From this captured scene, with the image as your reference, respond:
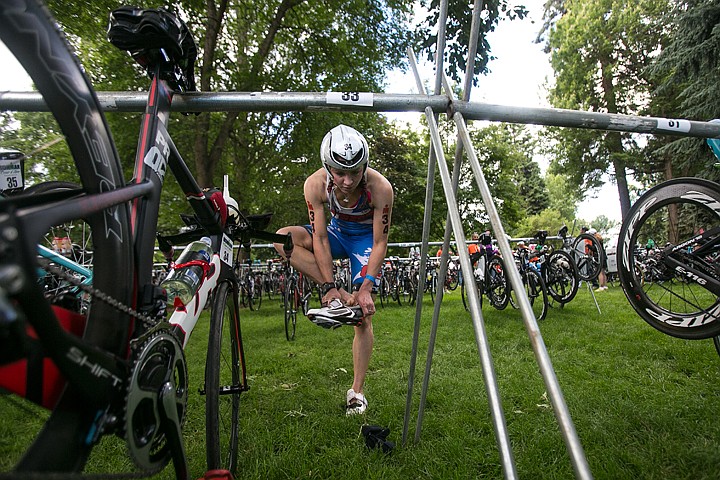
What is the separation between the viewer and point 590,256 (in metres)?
9.08

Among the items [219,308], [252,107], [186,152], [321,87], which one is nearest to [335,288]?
[219,308]

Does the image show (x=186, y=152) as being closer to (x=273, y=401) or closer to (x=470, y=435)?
(x=273, y=401)

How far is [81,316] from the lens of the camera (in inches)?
38.5

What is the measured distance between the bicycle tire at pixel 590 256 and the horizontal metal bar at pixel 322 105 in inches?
290

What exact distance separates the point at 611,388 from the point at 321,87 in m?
9.64

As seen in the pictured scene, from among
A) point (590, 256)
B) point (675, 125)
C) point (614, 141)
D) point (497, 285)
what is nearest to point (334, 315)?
point (675, 125)

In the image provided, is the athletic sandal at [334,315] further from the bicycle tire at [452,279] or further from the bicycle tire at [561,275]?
the bicycle tire at [452,279]

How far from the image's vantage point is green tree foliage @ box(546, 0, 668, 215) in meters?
18.8

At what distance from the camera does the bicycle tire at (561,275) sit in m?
7.38

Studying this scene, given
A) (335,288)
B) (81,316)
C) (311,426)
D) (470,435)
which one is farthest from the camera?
(335,288)

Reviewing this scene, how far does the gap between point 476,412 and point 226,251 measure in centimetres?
203

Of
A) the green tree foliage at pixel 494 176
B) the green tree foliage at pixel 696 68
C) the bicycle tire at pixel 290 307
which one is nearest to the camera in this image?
the bicycle tire at pixel 290 307

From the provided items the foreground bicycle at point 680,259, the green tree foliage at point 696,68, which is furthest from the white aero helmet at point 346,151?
the green tree foliage at point 696,68

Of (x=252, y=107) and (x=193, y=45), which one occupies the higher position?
(x=193, y=45)
